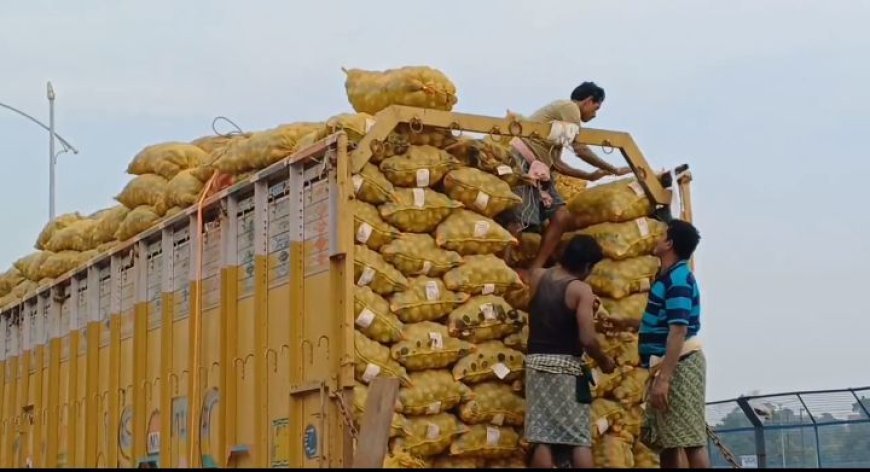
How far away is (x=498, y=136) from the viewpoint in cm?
778

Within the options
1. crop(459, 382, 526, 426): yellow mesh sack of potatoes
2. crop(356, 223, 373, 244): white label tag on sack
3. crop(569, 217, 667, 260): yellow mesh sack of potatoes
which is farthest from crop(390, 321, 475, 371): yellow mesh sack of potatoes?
crop(569, 217, 667, 260): yellow mesh sack of potatoes

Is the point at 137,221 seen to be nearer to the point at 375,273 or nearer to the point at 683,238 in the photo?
the point at 375,273

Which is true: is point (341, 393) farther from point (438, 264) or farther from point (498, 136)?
point (498, 136)

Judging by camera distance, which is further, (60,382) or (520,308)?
(60,382)

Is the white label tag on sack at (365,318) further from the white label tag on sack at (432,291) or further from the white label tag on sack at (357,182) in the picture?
the white label tag on sack at (357,182)

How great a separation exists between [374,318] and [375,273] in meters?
0.23

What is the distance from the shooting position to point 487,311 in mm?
7180

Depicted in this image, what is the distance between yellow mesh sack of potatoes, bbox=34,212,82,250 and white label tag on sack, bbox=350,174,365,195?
5762 mm

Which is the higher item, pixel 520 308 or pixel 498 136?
pixel 498 136

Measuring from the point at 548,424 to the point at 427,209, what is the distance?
126cm

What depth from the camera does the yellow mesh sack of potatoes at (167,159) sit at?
9.88 meters

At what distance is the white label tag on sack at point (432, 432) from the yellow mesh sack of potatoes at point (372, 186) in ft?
3.77

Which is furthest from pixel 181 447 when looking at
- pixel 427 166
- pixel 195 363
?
pixel 427 166

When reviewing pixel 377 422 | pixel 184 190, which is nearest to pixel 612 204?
pixel 184 190
